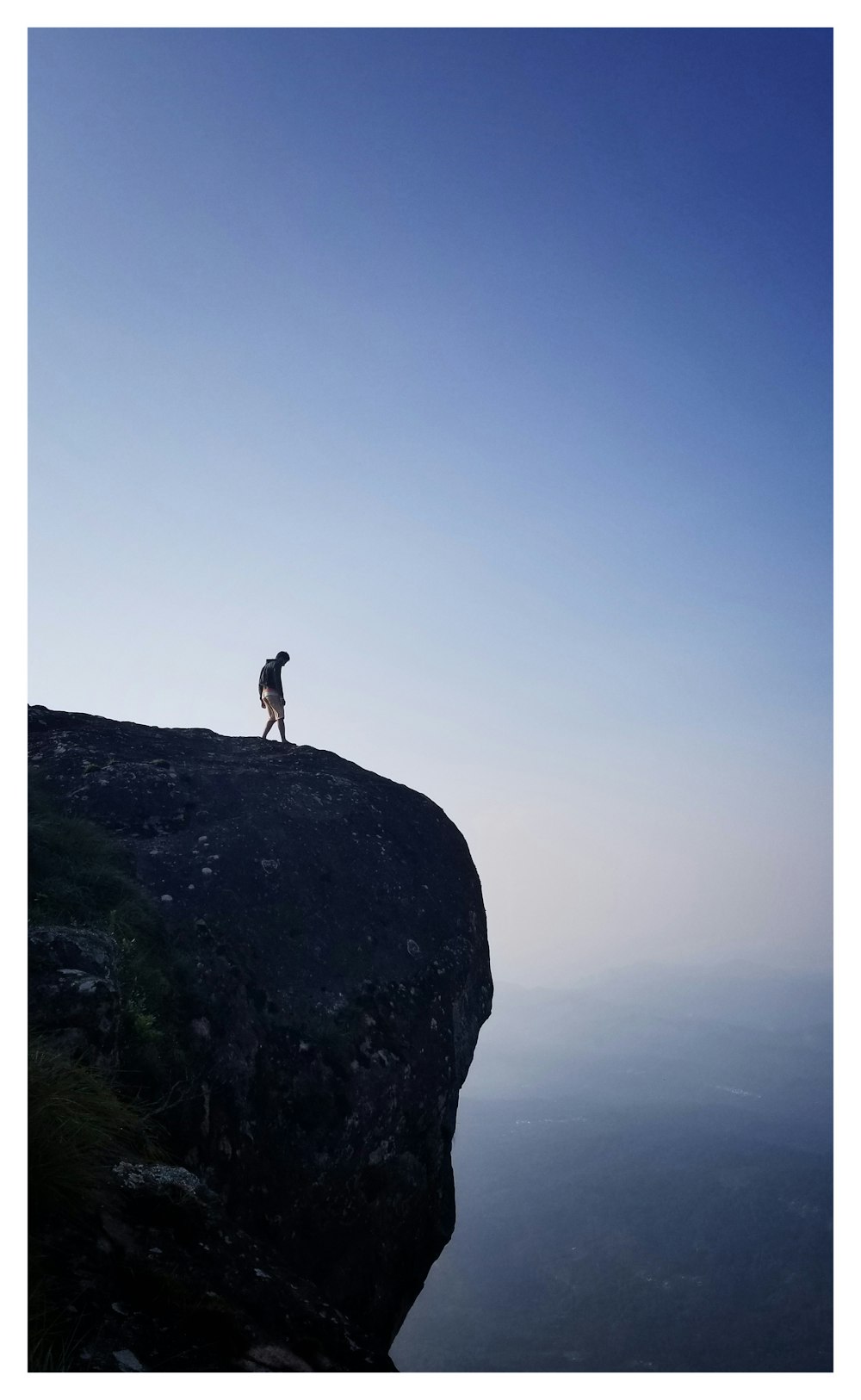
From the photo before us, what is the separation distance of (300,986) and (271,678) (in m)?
8.02

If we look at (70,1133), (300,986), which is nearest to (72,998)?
(70,1133)

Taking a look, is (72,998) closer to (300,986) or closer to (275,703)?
(300,986)

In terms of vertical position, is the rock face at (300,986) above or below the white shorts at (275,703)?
below

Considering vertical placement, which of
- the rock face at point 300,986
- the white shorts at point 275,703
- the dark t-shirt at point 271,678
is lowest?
the rock face at point 300,986

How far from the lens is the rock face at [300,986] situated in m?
8.77

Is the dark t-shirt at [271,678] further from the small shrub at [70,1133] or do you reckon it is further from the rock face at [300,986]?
the small shrub at [70,1133]

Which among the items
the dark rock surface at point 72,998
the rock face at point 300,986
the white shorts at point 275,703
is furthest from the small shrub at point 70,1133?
the white shorts at point 275,703

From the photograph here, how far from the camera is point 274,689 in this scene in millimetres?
17250
